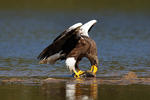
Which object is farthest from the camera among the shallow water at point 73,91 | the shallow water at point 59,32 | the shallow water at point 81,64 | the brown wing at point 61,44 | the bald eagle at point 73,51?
the shallow water at point 59,32

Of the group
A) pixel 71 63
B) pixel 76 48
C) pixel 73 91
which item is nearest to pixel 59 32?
pixel 76 48

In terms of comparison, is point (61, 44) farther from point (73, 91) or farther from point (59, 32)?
point (59, 32)

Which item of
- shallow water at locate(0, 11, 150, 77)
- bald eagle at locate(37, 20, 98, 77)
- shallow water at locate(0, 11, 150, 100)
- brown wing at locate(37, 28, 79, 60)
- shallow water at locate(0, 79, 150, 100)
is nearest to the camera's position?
shallow water at locate(0, 79, 150, 100)

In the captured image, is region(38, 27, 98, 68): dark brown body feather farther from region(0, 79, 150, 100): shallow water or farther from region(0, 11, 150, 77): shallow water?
region(0, 79, 150, 100): shallow water

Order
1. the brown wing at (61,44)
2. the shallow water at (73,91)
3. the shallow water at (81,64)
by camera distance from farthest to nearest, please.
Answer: the brown wing at (61,44) < the shallow water at (81,64) < the shallow water at (73,91)

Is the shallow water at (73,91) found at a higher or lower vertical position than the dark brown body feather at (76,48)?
lower

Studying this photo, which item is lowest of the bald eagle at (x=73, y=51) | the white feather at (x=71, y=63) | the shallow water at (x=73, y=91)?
the shallow water at (x=73, y=91)

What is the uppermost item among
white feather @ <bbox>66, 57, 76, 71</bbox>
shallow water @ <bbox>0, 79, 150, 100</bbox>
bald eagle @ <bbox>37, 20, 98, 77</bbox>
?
bald eagle @ <bbox>37, 20, 98, 77</bbox>

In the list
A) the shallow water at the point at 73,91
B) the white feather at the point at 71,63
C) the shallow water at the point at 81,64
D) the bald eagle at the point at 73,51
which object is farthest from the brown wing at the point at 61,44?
the shallow water at the point at 73,91

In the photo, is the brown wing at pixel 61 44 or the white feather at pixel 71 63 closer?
the brown wing at pixel 61 44

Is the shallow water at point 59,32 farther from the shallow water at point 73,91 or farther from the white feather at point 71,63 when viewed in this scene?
the shallow water at point 73,91

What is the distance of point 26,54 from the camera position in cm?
1594

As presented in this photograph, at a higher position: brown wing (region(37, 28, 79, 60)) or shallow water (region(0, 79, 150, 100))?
brown wing (region(37, 28, 79, 60))

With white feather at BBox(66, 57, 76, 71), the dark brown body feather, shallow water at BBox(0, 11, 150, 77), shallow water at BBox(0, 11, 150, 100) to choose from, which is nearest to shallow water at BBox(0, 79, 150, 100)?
shallow water at BBox(0, 11, 150, 100)
